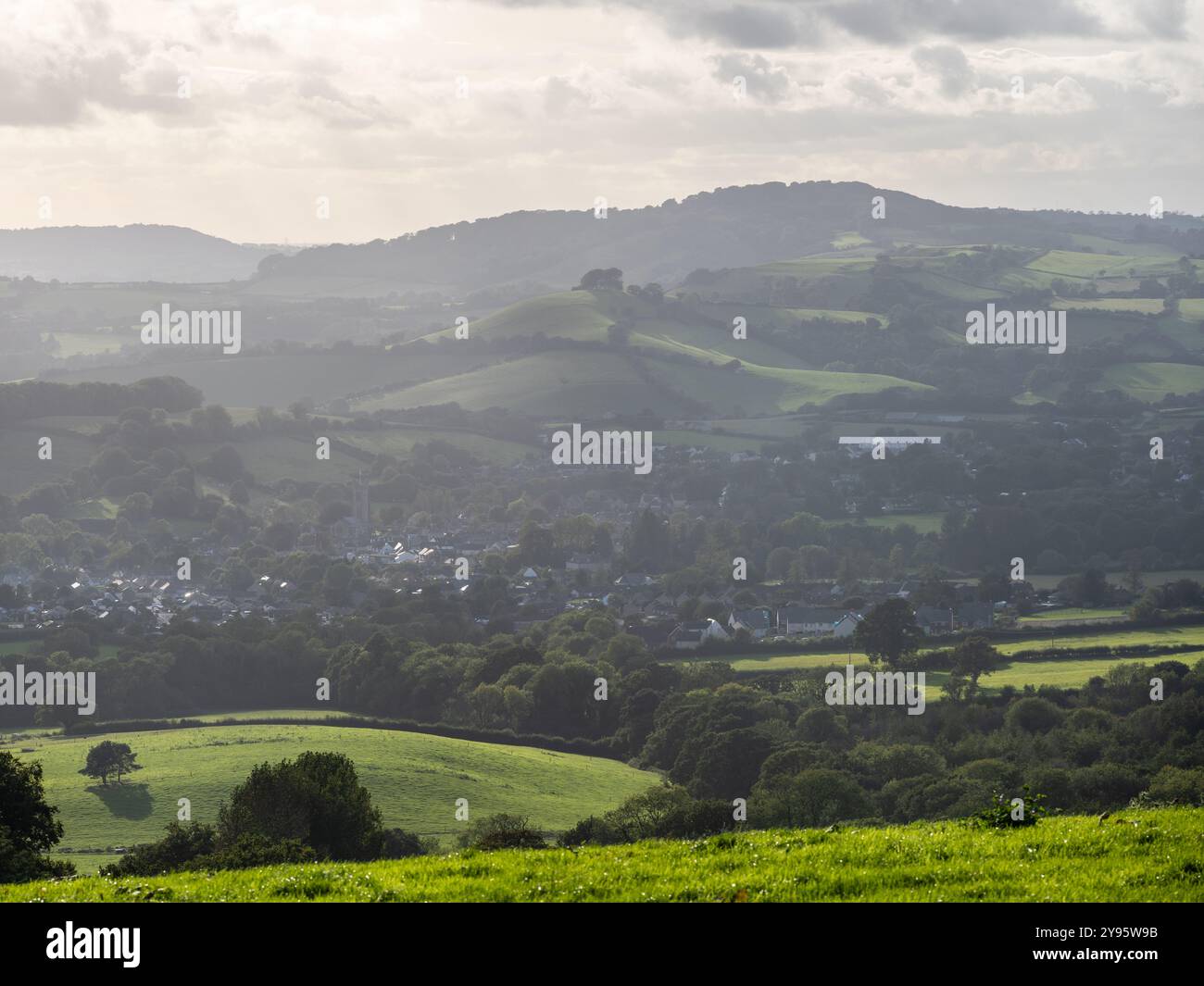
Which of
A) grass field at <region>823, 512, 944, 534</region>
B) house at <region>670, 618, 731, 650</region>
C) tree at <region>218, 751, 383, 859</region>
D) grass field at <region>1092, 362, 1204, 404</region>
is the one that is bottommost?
house at <region>670, 618, 731, 650</region>

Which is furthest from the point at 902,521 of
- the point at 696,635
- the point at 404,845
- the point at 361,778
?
the point at 404,845

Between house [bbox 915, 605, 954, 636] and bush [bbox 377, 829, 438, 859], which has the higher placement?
house [bbox 915, 605, 954, 636]

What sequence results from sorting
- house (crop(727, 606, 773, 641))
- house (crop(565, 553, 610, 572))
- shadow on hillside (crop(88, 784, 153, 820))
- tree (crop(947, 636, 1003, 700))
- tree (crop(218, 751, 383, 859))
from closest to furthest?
1. tree (crop(218, 751, 383, 859))
2. shadow on hillside (crop(88, 784, 153, 820))
3. tree (crop(947, 636, 1003, 700))
4. house (crop(727, 606, 773, 641))
5. house (crop(565, 553, 610, 572))

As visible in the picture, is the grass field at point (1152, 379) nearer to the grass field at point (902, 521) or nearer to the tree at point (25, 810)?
the grass field at point (902, 521)

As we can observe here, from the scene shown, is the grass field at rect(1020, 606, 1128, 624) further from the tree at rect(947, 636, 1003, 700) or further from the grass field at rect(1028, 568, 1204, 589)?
the tree at rect(947, 636, 1003, 700)

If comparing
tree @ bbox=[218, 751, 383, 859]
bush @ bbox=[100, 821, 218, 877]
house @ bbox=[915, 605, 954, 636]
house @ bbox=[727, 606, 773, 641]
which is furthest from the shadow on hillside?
house @ bbox=[915, 605, 954, 636]
